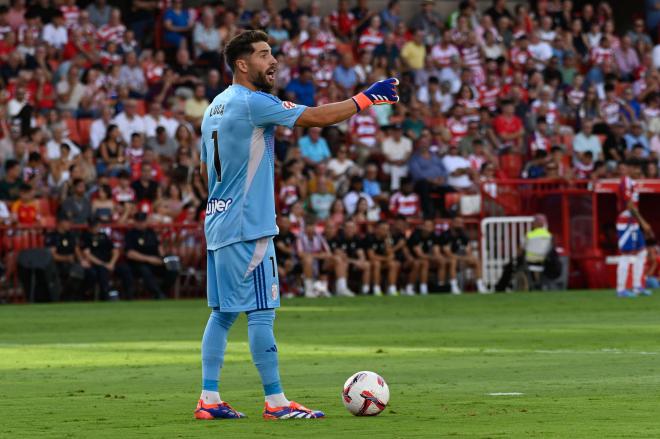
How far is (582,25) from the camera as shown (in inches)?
1513

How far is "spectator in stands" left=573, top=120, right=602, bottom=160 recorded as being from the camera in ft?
110

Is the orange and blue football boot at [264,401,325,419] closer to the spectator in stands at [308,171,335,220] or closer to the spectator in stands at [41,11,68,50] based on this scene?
the spectator in stands at [308,171,335,220]

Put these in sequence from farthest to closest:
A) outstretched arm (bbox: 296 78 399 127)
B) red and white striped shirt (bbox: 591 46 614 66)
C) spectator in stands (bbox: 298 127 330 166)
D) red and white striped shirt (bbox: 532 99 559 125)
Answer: red and white striped shirt (bbox: 591 46 614 66), red and white striped shirt (bbox: 532 99 559 125), spectator in stands (bbox: 298 127 330 166), outstretched arm (bbox: 296 78 399 127)

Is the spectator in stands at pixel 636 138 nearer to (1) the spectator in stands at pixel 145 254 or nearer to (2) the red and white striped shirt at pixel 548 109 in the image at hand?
(2) the red and white striped shirt at pixel 548 109

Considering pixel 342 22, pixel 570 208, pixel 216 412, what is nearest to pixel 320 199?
pixel 570 208

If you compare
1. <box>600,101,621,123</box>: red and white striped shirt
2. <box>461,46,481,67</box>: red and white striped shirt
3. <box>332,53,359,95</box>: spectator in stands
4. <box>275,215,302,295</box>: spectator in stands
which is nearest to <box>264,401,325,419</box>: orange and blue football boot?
<box>275,215,302,295</box>: spectator in stands

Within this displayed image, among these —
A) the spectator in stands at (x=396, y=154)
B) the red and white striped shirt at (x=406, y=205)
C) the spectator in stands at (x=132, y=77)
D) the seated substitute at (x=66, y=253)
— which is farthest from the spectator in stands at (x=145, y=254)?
the spectator in stands at (x=396, y=154)

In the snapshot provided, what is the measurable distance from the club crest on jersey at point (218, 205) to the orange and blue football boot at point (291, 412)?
1.36 metres

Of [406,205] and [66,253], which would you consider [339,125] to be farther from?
[66,253]

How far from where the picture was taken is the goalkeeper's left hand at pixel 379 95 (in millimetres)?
9438

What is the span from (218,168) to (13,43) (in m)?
21.0

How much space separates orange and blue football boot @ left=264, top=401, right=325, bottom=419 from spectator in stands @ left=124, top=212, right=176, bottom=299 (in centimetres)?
1809

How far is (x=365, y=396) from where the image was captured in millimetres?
9242

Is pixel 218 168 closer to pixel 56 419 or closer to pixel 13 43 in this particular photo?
pixel 56 419
